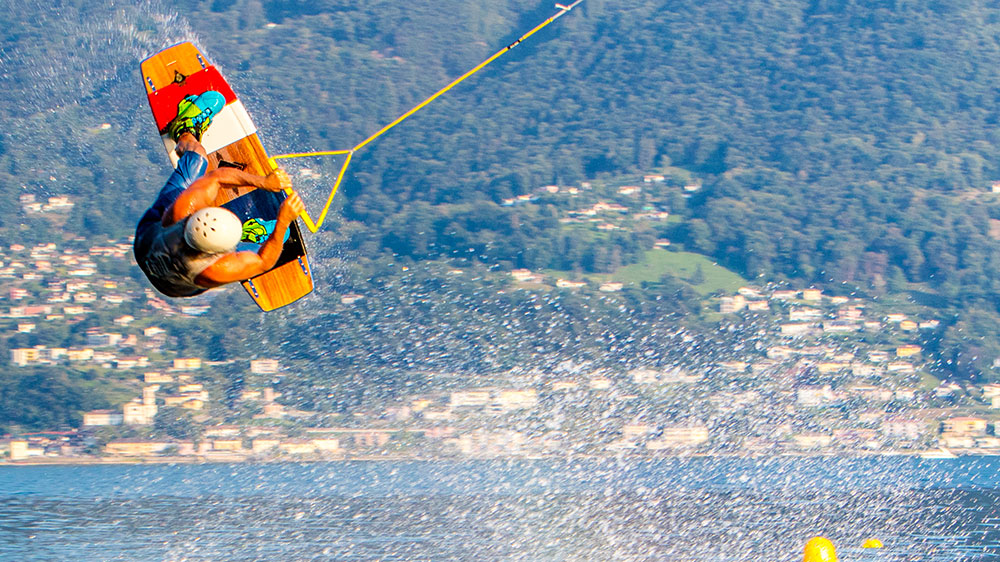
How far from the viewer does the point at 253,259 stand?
25.4 ft

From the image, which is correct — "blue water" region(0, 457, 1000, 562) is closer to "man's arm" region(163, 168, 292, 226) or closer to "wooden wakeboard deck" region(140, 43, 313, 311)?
"wooden wakeboard deck" region(140, 43, 313, 311)

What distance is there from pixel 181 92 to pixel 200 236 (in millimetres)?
3364

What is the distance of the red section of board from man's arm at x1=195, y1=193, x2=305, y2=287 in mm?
2598

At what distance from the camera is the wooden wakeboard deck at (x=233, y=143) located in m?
10.1

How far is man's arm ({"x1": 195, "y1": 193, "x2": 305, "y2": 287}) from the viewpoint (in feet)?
24.9

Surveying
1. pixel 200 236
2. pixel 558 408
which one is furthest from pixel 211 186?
pixel 558 408

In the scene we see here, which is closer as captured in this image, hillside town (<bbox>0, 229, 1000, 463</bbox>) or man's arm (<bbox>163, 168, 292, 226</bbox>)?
man's arm (<bbox>163, 168, 292, 226</bbox>)

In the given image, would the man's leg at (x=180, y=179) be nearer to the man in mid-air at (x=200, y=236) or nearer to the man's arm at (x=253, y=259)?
the man in mid-air at (x=200, y=236)

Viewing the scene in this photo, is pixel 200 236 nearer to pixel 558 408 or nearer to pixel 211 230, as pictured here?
pixel 211 230

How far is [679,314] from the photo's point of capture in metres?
65.6

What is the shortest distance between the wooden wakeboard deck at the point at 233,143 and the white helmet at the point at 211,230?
2.73 meters

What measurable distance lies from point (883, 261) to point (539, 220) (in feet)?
78.1

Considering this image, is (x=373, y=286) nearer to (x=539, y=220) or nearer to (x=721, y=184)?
(x=539, y=220)

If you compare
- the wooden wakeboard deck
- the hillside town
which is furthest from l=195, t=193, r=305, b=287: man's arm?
the hillside town
